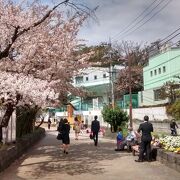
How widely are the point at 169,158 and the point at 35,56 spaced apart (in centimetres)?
781

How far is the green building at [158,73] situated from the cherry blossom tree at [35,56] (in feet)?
80.2

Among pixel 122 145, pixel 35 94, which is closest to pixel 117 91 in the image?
pixel 122 145

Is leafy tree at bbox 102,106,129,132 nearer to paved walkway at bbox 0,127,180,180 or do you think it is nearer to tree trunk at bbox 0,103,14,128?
paved walkway at bbox 0,127,180,180

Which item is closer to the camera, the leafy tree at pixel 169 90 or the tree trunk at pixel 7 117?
the tree trunk at pixel 7 117

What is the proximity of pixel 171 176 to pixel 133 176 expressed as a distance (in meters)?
1.09

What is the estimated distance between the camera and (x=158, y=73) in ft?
179

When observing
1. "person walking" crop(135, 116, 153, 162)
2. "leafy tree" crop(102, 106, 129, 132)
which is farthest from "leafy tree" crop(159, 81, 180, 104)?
"person walking" crop(135, 116, 153, 162)

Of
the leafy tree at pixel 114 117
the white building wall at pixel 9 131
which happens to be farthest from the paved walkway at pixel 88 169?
the leafy tree at pixel 114 117

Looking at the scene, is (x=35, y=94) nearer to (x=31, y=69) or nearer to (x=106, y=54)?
(x=31, y=69)

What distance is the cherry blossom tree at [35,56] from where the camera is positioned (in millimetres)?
16891

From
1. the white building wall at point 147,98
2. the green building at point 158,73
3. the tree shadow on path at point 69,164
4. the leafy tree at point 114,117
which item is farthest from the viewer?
the white building wall at point 147,98

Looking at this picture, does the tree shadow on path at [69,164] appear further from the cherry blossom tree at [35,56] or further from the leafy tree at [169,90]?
the leafy tree at [169,90]

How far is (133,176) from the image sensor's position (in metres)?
13.6

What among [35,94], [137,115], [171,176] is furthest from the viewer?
[137,115]
